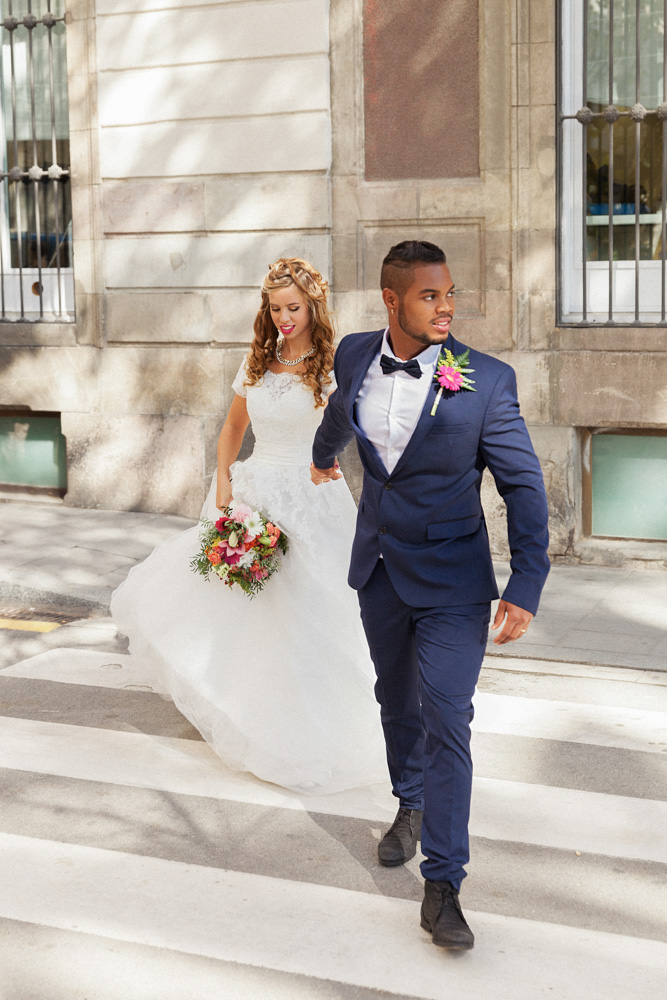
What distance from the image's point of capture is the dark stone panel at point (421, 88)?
29.7 feet

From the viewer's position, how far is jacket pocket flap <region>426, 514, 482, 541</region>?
3.86m

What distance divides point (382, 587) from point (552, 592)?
428 centimetres

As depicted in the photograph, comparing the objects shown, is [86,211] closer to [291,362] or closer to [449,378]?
[291,362]

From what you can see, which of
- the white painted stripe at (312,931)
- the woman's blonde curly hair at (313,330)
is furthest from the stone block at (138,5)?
the white painted stripe at (312,931)

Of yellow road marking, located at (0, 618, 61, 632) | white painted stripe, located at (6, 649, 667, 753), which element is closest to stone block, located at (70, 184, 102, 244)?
yellow road marking, located at (0, 618, 61, 632)

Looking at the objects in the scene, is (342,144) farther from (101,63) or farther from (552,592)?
(552,592)

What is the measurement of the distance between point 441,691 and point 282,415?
191cm

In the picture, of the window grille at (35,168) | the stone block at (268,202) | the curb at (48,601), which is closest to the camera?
the curb at (48,601)

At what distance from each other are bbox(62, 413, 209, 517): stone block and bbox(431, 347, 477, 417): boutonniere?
6.50 meters

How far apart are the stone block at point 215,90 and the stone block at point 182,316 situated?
141cm

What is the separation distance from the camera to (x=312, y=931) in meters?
3.82

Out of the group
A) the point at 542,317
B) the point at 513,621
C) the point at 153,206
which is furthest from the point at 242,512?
the point at 153,206

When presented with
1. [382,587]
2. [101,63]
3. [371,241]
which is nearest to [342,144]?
[371,241]

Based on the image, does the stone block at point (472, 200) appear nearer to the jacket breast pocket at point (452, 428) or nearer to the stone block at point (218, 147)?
the stone block at point (218, 147)
